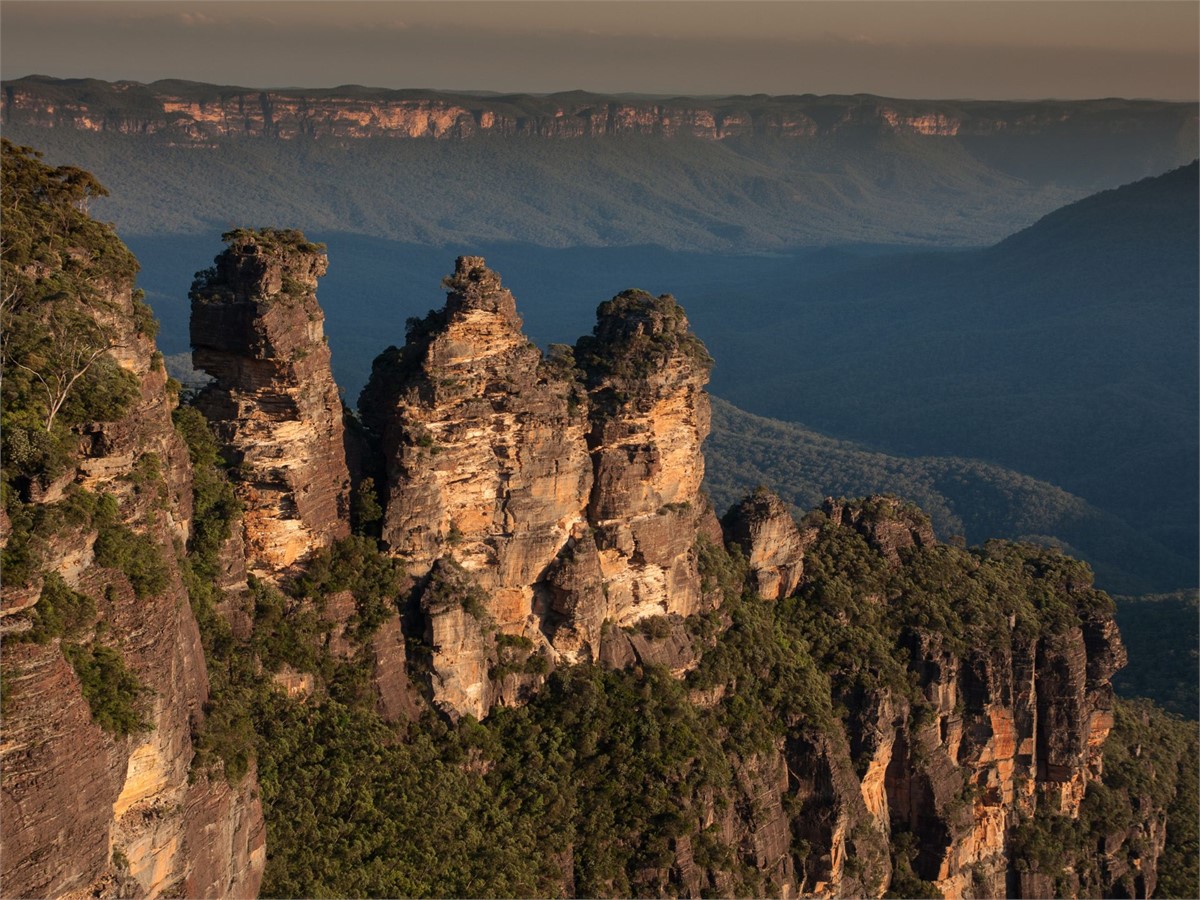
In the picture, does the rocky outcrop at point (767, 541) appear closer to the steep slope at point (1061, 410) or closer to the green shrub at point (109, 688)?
the green shrub at point (109, 688)

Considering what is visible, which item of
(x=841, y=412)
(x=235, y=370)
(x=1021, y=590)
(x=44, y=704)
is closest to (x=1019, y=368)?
(x=841, y=412)

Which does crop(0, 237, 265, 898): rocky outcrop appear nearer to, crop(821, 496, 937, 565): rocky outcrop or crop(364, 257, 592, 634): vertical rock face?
crop(364, 257, 592, 634): vertical rock face

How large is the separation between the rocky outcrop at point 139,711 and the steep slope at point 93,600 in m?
0.03

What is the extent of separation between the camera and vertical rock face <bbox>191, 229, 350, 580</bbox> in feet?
116

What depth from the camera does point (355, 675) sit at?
3734 cm

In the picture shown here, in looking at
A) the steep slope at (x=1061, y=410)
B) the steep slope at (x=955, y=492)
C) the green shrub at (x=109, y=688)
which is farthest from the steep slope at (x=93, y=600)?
the steep slope at (x=1061, y=410)

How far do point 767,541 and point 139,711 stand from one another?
2762cm

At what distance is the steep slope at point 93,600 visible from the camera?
898 inches

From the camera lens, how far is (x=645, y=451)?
43375 millimetres

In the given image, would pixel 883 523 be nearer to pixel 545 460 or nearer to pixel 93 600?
pixel 545 460

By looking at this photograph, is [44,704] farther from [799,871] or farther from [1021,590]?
[1021,590]

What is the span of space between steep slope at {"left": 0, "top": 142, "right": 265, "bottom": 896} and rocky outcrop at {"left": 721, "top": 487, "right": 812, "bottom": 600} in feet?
72.4

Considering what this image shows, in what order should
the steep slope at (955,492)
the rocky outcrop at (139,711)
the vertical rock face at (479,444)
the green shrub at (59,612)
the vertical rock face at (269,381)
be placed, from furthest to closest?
the steep slope at (955,492) → the vertical rock face at (479,444) → the vertical rock face at (269,381) → the green shrub at (59,612) → the rocky outcrop at (139,711)

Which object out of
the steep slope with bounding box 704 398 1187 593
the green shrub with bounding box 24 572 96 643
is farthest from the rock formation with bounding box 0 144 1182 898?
the steep slope with bounding box 704 398 1187 593
